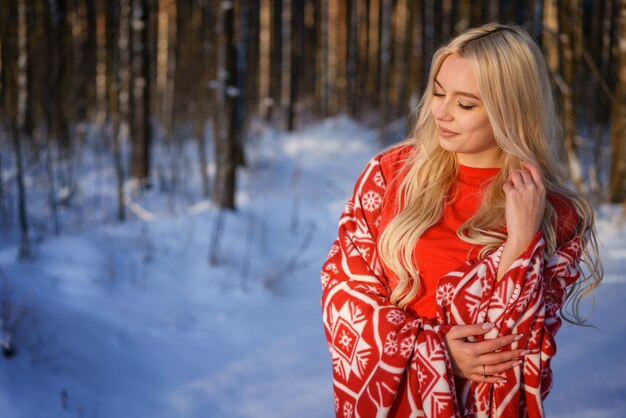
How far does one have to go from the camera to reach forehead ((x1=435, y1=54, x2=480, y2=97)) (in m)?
1.50

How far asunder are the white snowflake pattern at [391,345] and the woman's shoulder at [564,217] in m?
0.53

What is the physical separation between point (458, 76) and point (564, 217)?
50 cm

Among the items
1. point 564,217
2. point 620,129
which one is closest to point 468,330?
point 564,217

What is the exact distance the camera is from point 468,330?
1475 millimetres

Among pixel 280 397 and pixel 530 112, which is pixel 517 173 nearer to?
pixel 530 112

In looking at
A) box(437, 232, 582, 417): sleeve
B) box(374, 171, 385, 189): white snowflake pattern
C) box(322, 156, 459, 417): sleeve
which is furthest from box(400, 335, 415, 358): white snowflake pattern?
box(374, 171, 385, 189): white snowflake pattern

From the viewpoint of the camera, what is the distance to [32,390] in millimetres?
→ 2793

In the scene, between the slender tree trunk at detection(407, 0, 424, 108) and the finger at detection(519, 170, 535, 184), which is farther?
the slender tree trunk at detection(407, 0, 424, 108)

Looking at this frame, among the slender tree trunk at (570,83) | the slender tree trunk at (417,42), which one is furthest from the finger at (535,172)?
the slender tree trunk at (417,42)

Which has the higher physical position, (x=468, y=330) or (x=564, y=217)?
(x=564, y=217)

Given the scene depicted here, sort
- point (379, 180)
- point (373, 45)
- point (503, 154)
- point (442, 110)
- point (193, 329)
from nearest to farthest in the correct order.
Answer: point (442, 110), point (503, 154), point (379, 180), point (193, 329), point (373, 45)

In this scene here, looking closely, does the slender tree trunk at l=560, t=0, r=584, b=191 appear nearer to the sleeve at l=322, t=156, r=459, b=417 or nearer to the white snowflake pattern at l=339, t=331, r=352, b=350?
the sleeve at l=322, t=156, r=459, b=417

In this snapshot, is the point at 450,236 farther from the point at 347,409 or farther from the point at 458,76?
the point at 347,409

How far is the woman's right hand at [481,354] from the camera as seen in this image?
57.6 inches
